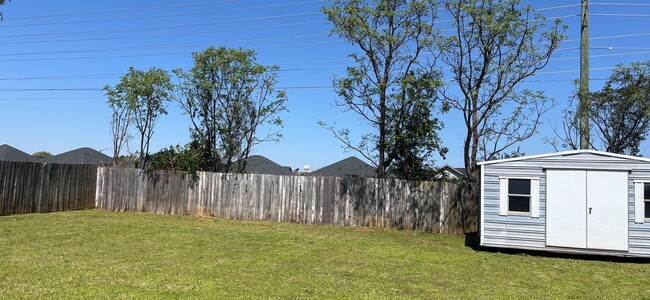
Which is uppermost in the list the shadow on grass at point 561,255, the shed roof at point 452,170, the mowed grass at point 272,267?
the shed roof at point 452,170

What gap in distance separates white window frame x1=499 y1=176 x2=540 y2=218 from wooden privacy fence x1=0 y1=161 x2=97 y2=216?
14169 mm

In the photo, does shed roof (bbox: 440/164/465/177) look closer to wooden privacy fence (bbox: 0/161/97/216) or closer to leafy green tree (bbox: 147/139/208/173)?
leafy green tree (bbox: 147/139/208/173)

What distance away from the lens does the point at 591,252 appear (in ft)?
33.4

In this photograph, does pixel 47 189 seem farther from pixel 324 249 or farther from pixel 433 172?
pixel 433 172

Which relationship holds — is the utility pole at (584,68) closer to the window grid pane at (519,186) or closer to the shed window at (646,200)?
the shed window at (646,200)

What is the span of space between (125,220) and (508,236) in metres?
10.9

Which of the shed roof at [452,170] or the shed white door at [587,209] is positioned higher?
the shed roof at [452,170]

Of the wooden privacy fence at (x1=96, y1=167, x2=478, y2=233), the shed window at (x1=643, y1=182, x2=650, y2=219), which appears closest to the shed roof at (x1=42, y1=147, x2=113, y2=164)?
the wooden privacy fence at (x1=96, y1=167, x2=478, y2=233)

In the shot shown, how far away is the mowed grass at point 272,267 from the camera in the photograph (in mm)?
6270

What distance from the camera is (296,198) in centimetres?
1543

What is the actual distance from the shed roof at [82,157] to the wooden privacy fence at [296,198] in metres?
11.0

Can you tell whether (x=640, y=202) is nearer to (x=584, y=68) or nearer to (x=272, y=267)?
(x=584, y=68)

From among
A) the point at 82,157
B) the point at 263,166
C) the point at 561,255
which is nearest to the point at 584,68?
the point at 561,255

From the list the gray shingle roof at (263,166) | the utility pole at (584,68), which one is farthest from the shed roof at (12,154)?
the utility pole at (584,68)
